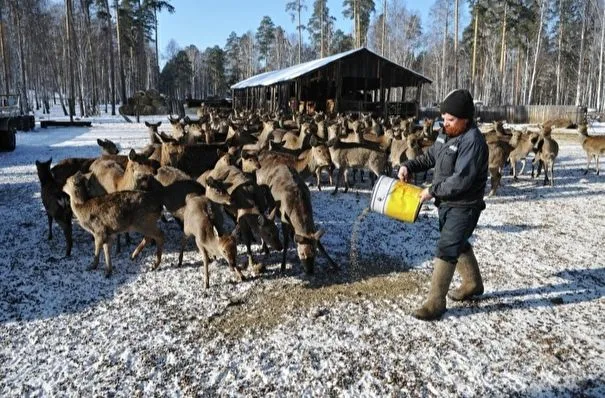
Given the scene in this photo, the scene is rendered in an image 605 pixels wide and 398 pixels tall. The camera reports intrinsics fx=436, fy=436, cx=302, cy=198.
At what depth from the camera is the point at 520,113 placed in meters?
39.8

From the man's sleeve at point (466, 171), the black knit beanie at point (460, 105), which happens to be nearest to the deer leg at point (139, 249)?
the man's sleeve at point (466, 171)

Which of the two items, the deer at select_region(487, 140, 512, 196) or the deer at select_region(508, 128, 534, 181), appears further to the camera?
the deer at select_region(508, 128, 534, 181)

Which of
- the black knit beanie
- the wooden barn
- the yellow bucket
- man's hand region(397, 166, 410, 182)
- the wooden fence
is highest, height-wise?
the wooden barn

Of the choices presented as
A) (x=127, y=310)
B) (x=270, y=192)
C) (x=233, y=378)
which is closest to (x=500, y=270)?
(x=270, y=192)

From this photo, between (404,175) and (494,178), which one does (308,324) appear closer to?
(404,175)

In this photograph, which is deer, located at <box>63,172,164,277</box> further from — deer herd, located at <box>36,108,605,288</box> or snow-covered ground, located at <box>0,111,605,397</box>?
snow-covered ground, located at <box>0,111,605,397</box>

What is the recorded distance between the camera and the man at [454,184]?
3.99m

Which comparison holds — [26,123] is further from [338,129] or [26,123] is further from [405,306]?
[405,306]

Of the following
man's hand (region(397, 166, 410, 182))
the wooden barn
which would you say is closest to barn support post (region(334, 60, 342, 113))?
the wooden barn

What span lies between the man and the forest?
33.5 metres

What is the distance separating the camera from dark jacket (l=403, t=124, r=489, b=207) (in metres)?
3.98

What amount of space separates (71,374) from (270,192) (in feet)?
12.2

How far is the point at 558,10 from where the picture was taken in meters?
46.8

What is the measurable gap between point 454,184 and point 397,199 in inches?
27.9
